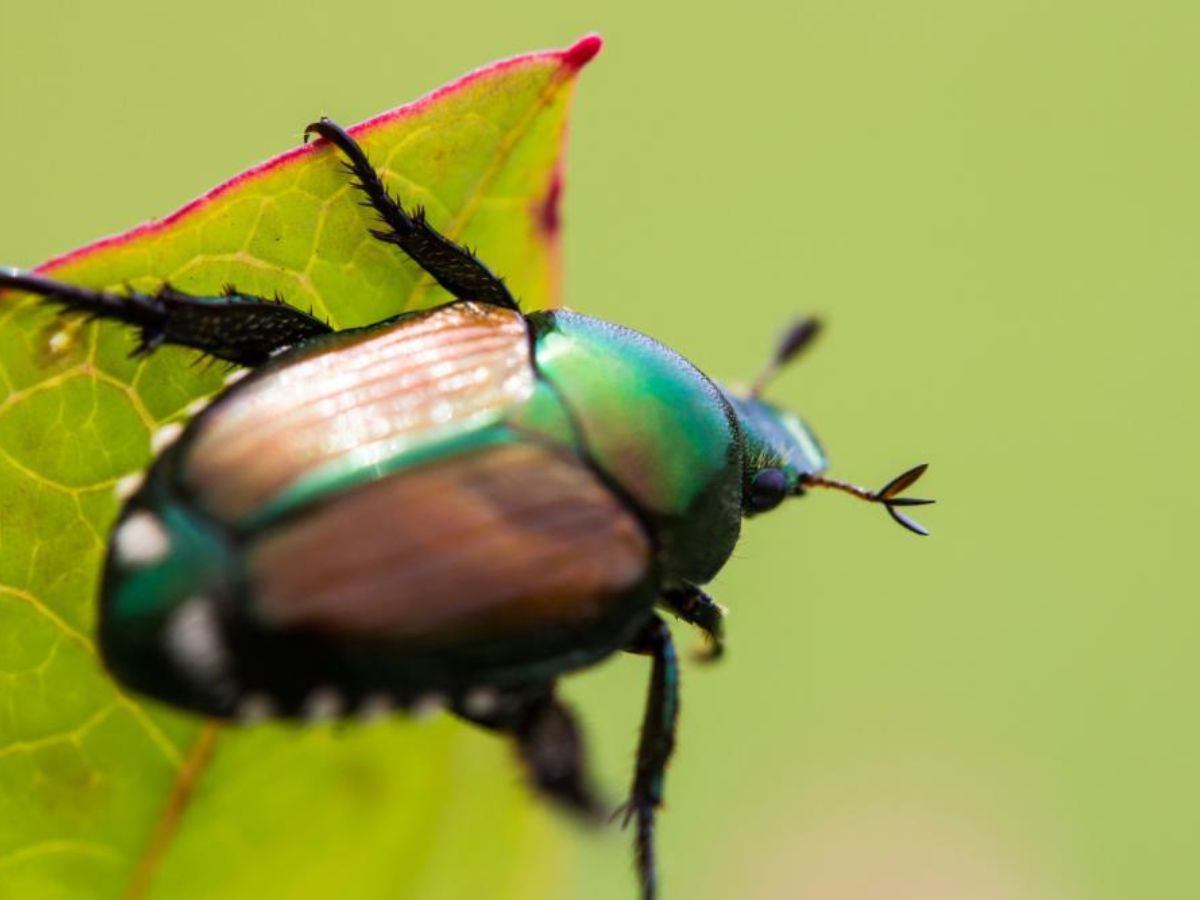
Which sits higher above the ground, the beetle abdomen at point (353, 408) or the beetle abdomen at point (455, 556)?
the beetle abdomen at point (353, 408)

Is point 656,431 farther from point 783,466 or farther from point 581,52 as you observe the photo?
point 581,52

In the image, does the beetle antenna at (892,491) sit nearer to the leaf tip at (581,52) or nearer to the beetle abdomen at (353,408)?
the beetle abdomen at (353,408)

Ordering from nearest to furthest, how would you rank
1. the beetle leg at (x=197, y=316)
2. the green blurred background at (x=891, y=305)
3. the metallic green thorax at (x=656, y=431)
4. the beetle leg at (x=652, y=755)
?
the beetle leg at (x=197, y=316), the metallic green thorax at (x=656, y=431), the beetle leg at (x=652, y=755), the green blurred background at (x=891, y=305)

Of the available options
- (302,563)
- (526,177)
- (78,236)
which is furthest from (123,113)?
(302,563)

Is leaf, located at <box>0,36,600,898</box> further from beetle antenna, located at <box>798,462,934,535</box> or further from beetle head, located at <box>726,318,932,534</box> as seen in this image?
beetle antenna, located at <box>798,462,934,535</box>

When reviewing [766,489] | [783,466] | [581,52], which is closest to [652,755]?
[766,489]

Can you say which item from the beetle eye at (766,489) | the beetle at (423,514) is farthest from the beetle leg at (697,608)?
the beetle eye at (766,489)

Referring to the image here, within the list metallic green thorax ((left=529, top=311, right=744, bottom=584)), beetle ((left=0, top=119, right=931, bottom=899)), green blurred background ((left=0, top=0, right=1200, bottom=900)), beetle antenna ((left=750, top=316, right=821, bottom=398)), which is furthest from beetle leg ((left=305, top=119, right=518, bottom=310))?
green blurred background ((left=0, top=0, right=1200, bottom=900))

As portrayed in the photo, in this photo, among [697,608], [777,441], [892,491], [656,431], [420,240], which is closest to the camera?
[420,240]
